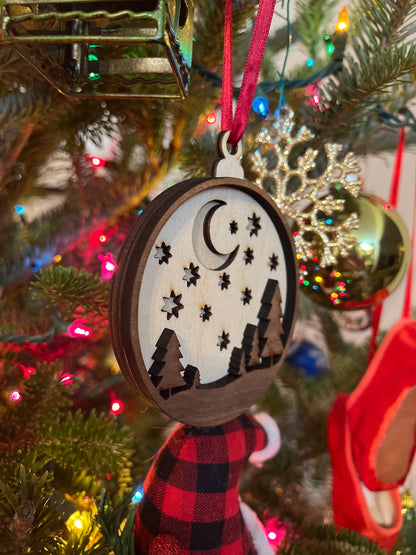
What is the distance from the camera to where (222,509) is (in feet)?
1.30

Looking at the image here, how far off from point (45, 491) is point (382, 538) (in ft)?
Answer: 1.61

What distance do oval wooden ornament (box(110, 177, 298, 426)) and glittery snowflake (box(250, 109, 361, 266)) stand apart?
0.14 m

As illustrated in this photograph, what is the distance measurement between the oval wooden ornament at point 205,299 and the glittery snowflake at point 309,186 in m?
0.14

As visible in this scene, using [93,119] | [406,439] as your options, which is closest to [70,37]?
[93,119]

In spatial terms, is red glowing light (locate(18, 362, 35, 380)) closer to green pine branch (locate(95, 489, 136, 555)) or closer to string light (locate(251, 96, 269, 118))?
green pine branch (locate(95, 489, 136, 555))

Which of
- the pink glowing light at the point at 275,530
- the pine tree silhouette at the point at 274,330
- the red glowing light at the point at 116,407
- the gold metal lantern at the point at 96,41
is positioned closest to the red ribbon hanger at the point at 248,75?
the gold metal lantern at the point at 96,41

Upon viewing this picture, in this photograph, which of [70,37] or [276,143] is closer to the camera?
[70,37]

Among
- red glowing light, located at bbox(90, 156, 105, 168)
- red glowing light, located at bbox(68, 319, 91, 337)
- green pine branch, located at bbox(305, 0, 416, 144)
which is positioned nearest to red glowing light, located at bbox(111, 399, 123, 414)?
red glowing light, located at bbox(68, 319, 91, 337)

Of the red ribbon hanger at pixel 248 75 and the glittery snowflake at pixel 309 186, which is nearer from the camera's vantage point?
the red ribbon hanger at pixel 248 75

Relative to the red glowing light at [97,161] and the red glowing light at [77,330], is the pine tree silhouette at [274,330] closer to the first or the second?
the red glowing light at [77,330]

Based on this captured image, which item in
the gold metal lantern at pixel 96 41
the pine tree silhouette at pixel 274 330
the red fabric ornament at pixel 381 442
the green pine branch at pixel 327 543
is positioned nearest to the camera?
the gold metal lantern at pixel 96 41

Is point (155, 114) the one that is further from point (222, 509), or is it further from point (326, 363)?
point (326, 363)

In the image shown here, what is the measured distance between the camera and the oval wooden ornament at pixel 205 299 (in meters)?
0.29

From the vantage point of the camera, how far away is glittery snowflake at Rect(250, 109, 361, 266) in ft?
1.71
